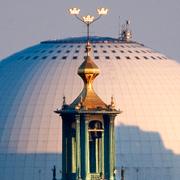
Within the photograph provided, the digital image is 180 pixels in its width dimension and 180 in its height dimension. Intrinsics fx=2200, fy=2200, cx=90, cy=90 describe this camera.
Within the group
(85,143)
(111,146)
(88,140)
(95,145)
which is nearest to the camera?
(85,143)

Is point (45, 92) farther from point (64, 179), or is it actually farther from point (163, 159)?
point (64, 179)

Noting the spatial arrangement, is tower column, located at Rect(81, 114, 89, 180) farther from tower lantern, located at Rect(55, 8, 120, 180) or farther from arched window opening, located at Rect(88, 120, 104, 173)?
arched window opening, located at Rect(88, 120, 104, 173)

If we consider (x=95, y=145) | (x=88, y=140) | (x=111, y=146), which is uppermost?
(x=88, y=140)

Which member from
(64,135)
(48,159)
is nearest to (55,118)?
(48,159)

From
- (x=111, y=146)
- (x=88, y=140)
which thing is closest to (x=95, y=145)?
(x=88, y=140)

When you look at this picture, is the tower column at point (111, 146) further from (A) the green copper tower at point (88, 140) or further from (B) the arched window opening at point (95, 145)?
(B) the arched window opening at point (95, 145)

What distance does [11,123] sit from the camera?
19825 cm

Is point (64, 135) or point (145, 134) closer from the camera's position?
point (64, 135)

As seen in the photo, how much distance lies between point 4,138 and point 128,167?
Answer: 1234 cm

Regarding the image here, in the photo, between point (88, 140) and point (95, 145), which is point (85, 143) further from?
point (95, 145)

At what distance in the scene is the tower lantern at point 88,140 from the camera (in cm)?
11688

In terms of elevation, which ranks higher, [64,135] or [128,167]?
[128,167]

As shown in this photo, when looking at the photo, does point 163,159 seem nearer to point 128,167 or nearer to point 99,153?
point 128,167

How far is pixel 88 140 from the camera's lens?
384 ft
